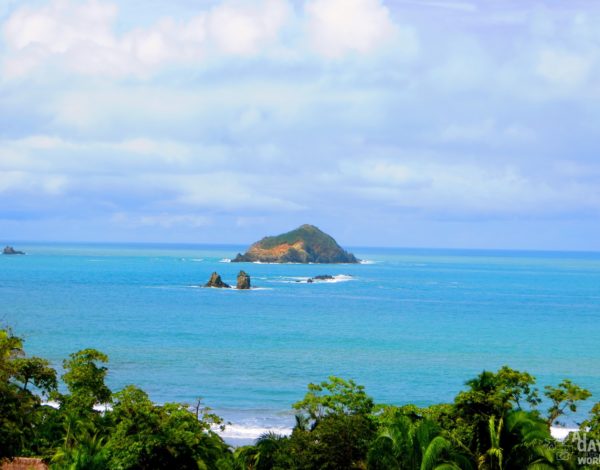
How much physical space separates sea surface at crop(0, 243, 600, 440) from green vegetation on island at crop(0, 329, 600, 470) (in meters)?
5.93

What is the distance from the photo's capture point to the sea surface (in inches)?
2053

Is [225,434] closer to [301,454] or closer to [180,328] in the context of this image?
[301,454]

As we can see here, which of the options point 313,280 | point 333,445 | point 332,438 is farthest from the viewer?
point 313,280

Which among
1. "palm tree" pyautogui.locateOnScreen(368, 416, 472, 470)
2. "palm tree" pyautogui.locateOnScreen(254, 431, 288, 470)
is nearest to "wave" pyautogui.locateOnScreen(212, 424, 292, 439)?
"palm tree" pyautogui.locateOnScreen(254, 431, 288, 470)

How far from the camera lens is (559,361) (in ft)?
217

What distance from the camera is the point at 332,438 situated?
83.6 feet

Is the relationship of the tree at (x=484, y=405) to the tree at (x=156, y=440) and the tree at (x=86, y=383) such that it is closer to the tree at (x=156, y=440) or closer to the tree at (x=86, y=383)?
the tree at (x=156, y=440)

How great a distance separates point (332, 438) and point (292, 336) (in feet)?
171

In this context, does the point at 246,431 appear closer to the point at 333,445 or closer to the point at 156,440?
the point at 333,445

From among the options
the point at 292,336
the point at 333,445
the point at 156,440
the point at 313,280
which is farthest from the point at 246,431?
the point at 313,280

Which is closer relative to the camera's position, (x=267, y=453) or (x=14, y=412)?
(x=14, y=412)

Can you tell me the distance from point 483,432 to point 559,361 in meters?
44.9

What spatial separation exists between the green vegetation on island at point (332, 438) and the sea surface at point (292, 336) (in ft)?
19.5

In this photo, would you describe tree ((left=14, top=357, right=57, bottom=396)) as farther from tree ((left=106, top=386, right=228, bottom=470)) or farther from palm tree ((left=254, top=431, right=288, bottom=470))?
palm tree ((left=254, top=431, right=288, bottom=470))
